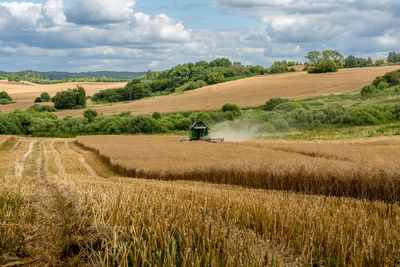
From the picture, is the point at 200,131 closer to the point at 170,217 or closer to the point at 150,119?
the point at 150,119

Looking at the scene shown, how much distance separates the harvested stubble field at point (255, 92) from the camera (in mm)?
72625

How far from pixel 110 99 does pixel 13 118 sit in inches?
1890

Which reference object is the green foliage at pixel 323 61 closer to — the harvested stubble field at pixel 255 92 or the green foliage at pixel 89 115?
the harvested stubble field at pixel 255 92

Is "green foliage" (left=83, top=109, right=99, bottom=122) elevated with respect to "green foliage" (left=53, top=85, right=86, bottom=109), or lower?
lower

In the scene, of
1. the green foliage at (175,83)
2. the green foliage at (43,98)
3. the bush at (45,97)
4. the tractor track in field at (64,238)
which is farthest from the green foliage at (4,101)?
the tractor track in field at (64,238)

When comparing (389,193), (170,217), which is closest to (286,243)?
(170,217)

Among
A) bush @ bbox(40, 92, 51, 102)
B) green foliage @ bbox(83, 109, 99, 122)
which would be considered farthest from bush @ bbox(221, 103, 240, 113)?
bush @ bbox(40, 92, 51, 102)

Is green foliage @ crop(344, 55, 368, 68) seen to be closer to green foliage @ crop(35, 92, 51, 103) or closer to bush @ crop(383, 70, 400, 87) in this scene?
bush @ crop(383, 70, 400, 87)

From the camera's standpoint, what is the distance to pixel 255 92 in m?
82.3

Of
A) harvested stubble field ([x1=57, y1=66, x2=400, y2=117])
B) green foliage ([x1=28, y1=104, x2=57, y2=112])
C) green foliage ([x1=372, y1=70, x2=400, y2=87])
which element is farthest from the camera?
green foliage ([x1=28, y1=104, x2=57, y2=112])

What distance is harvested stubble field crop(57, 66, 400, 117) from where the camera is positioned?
238 ft

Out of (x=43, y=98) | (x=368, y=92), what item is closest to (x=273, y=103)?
(x=368, y=92)

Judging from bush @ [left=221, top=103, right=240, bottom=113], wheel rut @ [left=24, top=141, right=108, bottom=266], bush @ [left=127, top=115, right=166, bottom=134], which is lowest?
bush @ [left=127, top=115, right=166, bottom=134]

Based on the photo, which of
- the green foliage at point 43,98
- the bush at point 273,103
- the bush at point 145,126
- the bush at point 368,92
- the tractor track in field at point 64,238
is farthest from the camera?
the green foliage at point 43,98
